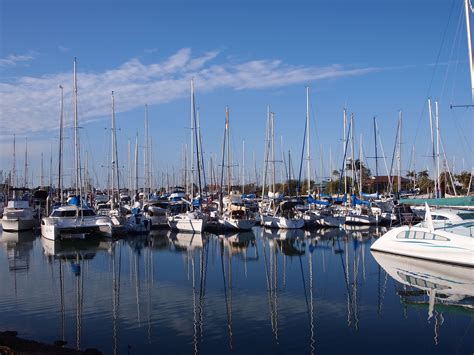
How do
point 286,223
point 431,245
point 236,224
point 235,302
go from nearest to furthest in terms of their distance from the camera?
point 235,302 < point 431,245 < point 236,224 < point 286,223

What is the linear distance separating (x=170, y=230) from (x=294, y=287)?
2869cm

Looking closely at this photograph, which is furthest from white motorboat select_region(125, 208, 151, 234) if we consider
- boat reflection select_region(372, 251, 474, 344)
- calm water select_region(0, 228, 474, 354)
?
boat reflection select_region(372, 251, 474, 344)

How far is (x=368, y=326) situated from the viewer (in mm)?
15375

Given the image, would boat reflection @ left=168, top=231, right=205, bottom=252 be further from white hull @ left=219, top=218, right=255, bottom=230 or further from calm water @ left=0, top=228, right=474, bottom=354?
white hull @ left=219, top=218, right=255, bottom=230

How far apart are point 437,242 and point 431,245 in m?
0.39

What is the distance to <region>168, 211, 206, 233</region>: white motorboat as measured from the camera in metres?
44.8

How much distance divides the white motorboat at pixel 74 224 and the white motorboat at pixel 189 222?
7161mm

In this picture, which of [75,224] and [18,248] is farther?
[75,224]

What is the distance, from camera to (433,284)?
70.2 feet

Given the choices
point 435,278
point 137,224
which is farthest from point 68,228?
point 435,278

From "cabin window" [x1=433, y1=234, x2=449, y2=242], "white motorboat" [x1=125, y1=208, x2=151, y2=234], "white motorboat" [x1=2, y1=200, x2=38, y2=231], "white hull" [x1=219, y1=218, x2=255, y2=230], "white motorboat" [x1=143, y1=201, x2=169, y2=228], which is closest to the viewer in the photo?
"cabin window" [x1=433, y1=234, x2=449, y2=242]

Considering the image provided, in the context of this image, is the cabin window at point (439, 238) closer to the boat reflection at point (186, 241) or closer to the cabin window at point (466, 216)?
the cabin window at point (466, 216)

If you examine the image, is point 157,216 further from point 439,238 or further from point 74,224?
point 439,238

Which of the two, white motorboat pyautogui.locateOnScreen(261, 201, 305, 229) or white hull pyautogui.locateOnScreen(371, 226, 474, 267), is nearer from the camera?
white hull pyautogui.locateOnScreen(371, 226, 474, 267)
